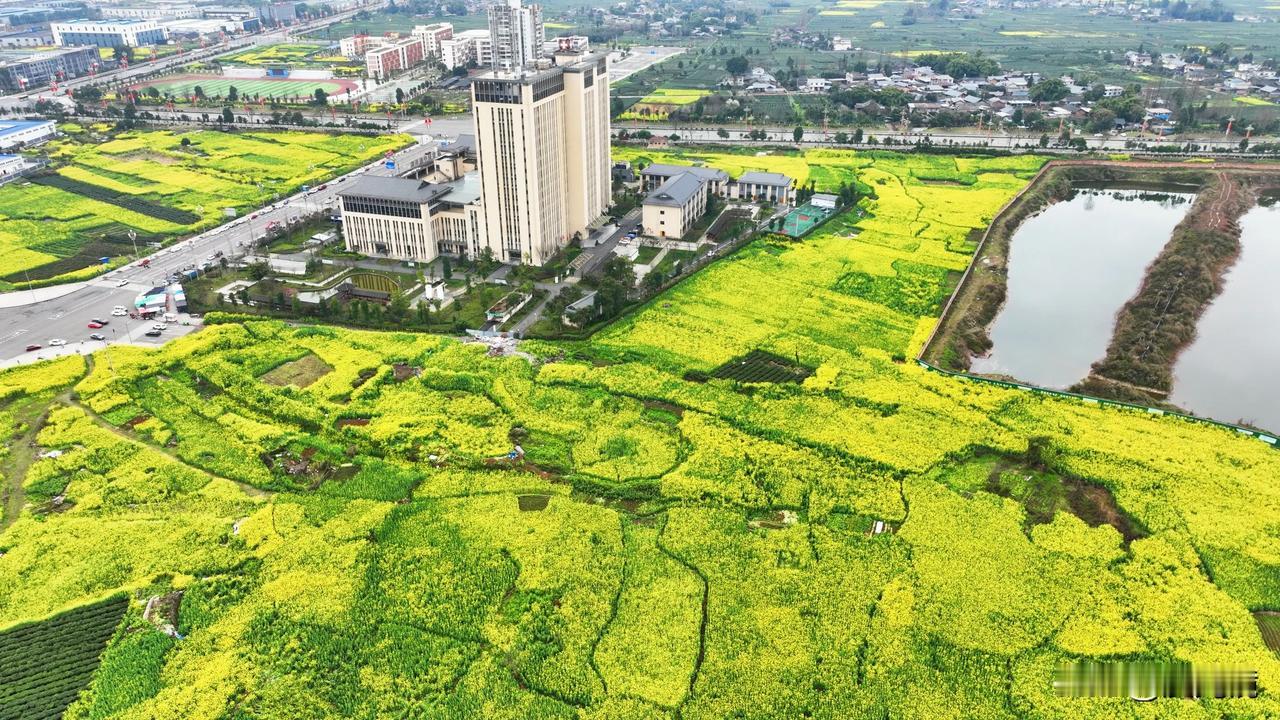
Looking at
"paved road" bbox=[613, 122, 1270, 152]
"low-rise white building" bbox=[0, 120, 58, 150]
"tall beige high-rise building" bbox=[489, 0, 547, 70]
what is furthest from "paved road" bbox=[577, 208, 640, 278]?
"low-rise white building" bbox=[0, 120, 58, 150]

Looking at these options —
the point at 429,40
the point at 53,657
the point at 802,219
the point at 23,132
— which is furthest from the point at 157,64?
the point at 53,657

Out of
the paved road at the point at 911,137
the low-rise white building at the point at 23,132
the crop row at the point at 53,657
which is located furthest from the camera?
the paved road at the point at 911,137

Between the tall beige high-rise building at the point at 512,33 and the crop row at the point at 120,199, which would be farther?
the crop row at the point at 120,199

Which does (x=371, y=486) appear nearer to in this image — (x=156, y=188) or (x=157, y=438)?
(x=157, y=438)

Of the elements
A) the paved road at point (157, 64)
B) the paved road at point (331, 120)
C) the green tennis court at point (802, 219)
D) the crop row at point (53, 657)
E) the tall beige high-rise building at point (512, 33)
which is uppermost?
the tall beige high-rise building at point (512, 33)

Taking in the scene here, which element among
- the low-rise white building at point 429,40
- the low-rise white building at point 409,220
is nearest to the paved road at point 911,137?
the low-rise white building at point 409,220

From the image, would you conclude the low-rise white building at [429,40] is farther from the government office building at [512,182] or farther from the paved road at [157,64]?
the government office building at [512,182]
